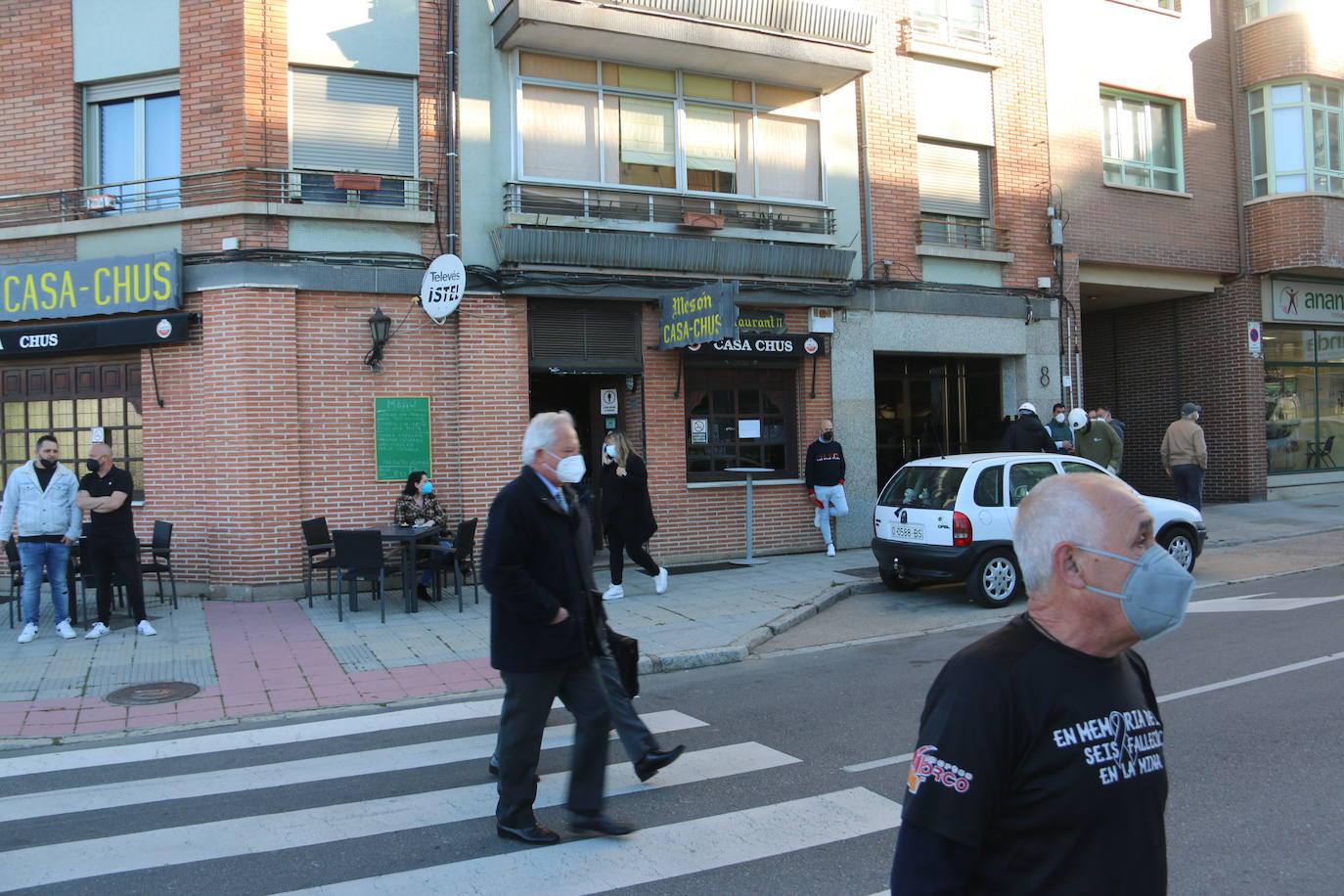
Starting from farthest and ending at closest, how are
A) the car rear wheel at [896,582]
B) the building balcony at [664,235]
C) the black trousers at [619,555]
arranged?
1. the building balcony at [664,235]
2. the car rear wheel at [896,582]
3. the black trousers at [619,555]

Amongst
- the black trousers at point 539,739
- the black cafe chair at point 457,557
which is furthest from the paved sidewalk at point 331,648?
the black trousers at point 539,739

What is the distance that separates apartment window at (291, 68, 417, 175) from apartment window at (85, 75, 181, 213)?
159 cm

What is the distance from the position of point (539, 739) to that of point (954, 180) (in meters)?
14.1

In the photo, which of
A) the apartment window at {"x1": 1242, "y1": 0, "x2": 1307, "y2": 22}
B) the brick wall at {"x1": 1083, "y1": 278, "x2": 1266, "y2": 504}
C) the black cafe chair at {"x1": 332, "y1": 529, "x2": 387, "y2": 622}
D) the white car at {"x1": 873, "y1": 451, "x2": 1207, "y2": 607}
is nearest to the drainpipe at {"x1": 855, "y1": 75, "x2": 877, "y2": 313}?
the white car at {"x1": 873, "y1": 451, "x2": 1207, "y2": 607}

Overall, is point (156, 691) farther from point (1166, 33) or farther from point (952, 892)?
point (1166, 33)

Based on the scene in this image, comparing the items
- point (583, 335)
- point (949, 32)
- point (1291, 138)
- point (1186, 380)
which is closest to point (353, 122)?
point (583, 335)

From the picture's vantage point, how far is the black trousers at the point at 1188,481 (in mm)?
14695

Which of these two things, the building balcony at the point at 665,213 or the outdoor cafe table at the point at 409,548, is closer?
the outdoor cafe table at the point at 409,548

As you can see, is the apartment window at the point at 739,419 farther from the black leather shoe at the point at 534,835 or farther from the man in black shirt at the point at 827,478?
the black leather shoe at the point at 534,835

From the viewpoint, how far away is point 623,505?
11.1m

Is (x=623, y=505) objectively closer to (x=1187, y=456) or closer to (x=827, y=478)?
(x=827, y=478)

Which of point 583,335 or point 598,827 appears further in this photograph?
point 583,335

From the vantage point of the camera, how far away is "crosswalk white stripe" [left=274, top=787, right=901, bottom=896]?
4.09 metres

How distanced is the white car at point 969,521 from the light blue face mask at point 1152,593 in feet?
28.3
